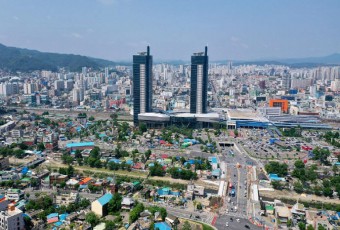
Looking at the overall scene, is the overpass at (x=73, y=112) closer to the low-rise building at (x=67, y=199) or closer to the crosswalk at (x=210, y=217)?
the low-rise building at (x=67, y=199)

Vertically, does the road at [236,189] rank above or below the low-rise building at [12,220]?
below

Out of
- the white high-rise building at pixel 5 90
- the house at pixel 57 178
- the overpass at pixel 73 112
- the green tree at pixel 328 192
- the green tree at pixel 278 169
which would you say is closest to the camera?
the green tree at pixel 328 192

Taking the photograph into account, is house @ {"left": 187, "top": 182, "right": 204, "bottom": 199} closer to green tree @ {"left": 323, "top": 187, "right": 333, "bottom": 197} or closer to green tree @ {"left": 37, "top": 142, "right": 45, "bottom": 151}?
green tree @ {"left": 323, "top": 187, "right": 333, "bottom": 197}

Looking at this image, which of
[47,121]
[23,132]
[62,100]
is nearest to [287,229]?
[23,132]

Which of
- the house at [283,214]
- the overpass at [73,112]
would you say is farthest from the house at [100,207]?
the overpass at [73,112]

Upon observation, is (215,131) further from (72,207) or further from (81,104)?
(81,104)

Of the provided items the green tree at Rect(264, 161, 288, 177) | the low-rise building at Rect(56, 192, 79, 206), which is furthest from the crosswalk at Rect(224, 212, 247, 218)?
the low-rise building at Rect(56, 192, 79, 206)

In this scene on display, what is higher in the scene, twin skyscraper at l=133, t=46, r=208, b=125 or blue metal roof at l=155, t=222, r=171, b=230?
twin skyscraper at l=133, t=46, r=208, b=125

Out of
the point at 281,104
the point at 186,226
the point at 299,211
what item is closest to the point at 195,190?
the point at 186,226

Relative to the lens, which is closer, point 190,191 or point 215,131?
point 190,191
